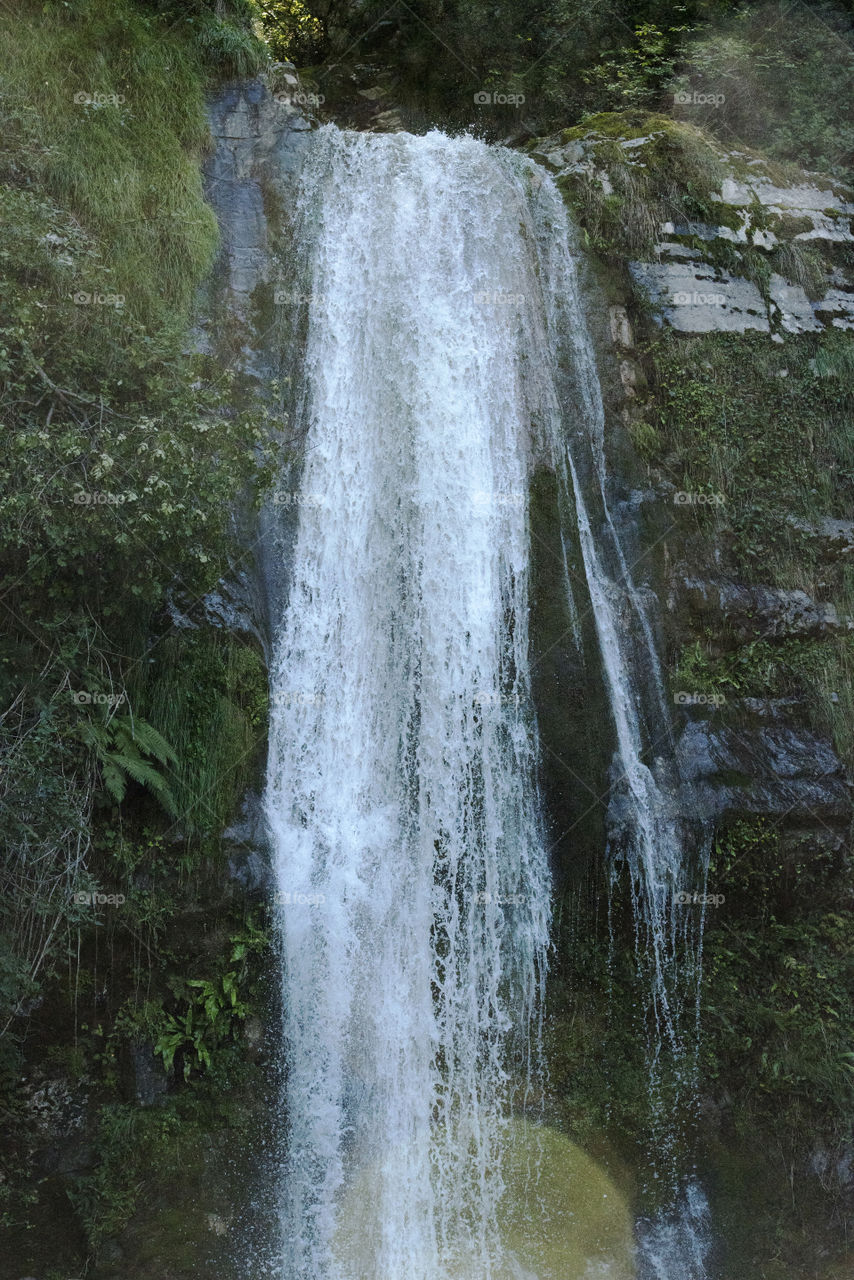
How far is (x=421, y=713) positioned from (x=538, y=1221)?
3.61 metres

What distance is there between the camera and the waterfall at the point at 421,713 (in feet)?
21.9

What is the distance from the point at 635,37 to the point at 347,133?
459cm

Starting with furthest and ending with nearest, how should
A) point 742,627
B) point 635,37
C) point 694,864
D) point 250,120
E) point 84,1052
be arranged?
point 635,37 → point 250,120 → point 742,627 → point 694,864 → point 84,1052

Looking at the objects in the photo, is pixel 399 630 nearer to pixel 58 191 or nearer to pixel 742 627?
pixel 742 627

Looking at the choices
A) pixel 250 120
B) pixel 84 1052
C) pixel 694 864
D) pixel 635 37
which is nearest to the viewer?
pixel 84 1052

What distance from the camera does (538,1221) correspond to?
22.2 ft

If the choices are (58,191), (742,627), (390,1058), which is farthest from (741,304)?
(390,1058)

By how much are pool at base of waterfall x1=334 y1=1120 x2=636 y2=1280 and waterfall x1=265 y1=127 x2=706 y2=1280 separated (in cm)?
3

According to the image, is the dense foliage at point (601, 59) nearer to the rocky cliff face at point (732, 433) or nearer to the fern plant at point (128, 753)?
the rocky cliff face at point (732, 433)

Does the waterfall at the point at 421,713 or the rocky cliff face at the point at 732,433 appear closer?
the waterfall at the point at 421,713

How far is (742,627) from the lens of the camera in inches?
321

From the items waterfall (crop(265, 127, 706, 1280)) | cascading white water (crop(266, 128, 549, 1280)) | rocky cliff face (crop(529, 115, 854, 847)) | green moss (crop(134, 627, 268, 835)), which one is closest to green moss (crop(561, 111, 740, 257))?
rocky cliff face (crop(529, 115, 854, 847))

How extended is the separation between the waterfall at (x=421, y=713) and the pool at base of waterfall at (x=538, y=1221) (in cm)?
3

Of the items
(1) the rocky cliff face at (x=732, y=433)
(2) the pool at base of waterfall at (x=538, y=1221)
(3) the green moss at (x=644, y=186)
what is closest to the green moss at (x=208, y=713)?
(2) the pool at base of waterfall at (x=538, y=1221)
